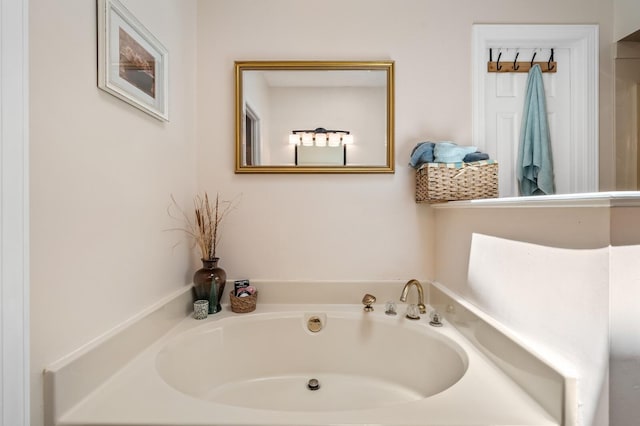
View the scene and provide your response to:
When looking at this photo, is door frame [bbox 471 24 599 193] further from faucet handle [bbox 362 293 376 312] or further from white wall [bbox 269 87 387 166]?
faucet handle [bbox 362 293 376 312]

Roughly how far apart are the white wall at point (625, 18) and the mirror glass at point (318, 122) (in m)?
1.23

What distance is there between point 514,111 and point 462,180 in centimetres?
69

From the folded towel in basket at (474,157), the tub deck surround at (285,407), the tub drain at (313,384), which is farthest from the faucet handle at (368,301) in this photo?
the folded towel in basket at (474,157)

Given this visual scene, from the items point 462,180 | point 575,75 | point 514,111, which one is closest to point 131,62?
point 462,180

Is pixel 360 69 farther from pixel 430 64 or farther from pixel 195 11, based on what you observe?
pixel 195 11

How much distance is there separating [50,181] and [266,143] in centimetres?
104

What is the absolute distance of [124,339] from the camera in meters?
1.05

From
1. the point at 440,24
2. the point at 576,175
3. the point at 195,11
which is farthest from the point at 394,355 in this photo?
the point at 195,11

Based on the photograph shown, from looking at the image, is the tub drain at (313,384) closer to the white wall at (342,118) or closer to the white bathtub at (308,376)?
the white bathtub at (308,376)

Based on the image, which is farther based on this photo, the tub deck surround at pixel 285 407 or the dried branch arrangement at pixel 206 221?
the dried branch arrangement at pixel 206 221

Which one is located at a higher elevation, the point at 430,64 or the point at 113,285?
the point at 430,64

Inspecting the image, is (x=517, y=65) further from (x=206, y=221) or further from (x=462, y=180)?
(x=206, y=221)

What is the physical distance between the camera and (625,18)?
1.64m

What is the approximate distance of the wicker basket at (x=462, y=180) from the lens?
1.42 metres
